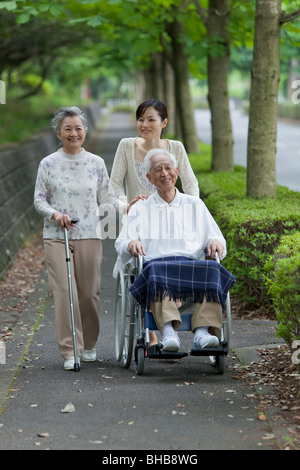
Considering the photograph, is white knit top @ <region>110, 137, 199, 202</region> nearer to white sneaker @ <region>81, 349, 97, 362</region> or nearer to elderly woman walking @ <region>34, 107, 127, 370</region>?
elderly woman walking @ <region>34, 107, 127, 370</region>

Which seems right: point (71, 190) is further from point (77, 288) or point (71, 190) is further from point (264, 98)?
point (264, 98)

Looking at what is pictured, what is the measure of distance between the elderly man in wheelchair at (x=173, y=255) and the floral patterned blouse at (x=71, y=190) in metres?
0.36

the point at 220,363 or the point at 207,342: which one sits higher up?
the point at 207,342

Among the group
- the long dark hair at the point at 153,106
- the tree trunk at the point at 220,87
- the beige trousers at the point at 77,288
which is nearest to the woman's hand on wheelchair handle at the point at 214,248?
the beige trousers at the point at 77,288

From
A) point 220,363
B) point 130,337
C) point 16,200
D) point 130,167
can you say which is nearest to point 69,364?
point 130,337

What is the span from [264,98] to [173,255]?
3676 millimetres

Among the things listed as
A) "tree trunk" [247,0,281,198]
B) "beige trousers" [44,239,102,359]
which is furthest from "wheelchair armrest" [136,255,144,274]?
"tree trunk" [247,0,281,198]

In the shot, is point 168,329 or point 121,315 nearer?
point 168,329

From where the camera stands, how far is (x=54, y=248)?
6230mm

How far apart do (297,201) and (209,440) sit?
4.57m

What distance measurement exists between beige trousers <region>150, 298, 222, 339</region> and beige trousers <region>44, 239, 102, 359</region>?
792mm

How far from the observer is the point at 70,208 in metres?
6.26

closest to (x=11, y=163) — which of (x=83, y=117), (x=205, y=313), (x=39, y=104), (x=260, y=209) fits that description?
(x=260, y=209)

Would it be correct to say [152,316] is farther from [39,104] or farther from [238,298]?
[39,104]
